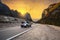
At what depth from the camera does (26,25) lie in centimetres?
5472

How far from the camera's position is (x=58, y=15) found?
623ft

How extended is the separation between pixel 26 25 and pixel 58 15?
13851 centimetres

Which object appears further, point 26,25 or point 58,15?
point 58,15
